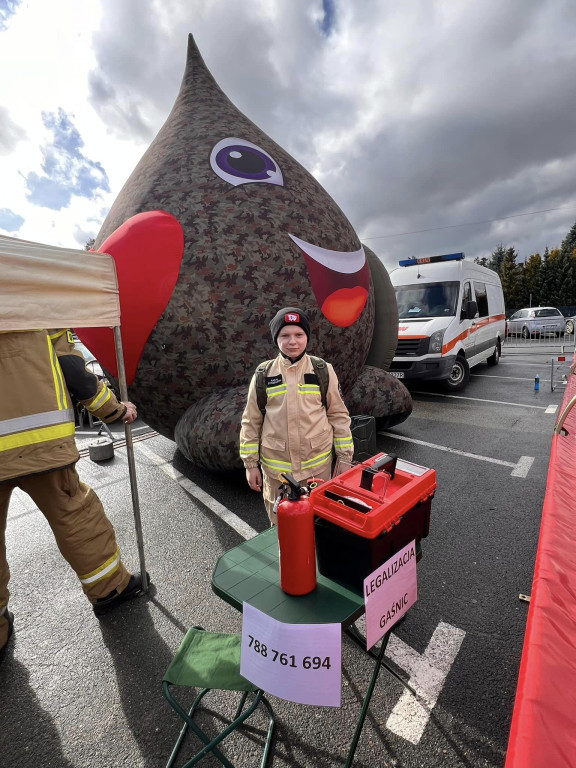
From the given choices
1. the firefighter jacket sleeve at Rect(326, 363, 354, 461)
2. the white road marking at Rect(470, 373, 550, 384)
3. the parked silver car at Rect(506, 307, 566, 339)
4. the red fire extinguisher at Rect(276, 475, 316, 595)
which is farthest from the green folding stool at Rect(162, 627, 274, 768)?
the parked silver car at Rect(506, 307, 566, 339)

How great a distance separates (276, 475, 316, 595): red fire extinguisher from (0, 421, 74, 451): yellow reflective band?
4.51 ft

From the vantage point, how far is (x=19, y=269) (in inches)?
81.6

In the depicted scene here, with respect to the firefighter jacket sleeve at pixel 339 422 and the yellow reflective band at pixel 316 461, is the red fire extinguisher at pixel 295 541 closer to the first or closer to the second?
the yellow reflective band at pixel 316 461

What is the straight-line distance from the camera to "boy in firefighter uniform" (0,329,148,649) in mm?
2004

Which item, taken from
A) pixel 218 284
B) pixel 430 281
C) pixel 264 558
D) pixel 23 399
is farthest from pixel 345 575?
pixel 430 281

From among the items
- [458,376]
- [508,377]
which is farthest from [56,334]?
[508,377]

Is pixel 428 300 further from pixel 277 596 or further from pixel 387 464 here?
pixel 277 596

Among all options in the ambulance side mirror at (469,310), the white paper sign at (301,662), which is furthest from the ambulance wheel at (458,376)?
the white paper sign at (301,662)

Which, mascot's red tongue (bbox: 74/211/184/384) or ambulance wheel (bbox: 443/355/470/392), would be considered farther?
ambulance wheel (bbox: 443/355/470/392)

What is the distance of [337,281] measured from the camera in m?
3.83

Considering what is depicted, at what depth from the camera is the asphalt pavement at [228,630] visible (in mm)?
1694

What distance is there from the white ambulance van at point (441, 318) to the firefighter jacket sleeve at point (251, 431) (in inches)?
239

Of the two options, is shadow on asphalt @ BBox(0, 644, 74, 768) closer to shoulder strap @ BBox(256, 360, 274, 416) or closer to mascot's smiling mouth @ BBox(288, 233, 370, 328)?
shoulder strap @ BBox(256, 360, 274, 416)

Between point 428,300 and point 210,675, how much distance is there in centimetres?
814
